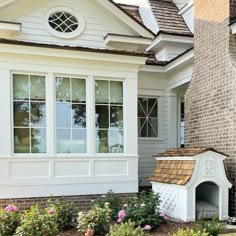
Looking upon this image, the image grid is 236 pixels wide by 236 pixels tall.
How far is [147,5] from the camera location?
1234 cm

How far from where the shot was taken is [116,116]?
8000 millimetres

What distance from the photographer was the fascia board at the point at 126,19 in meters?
8.85

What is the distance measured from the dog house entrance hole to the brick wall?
0.38 m

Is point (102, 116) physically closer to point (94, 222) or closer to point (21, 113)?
→ point (21, 113)

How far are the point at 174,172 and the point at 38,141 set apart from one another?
3085mm

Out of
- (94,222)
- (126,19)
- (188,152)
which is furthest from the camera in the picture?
(126,19)

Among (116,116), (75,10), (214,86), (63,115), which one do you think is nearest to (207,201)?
(214,86)

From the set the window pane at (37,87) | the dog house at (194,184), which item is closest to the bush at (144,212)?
the dog house at (194,184)

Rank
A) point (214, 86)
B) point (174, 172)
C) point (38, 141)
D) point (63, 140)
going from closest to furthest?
point (174, 172) < point (38, 141) < point (63, 140) < point (214, 86)

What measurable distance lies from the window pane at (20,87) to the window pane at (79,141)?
137cm

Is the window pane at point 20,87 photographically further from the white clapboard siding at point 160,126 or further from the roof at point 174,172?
the white clapboard siding at point 160,126

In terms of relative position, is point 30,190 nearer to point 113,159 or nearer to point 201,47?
point 113,159

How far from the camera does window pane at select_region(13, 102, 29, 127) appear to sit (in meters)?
7.20

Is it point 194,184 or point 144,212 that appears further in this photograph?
point 194,184
